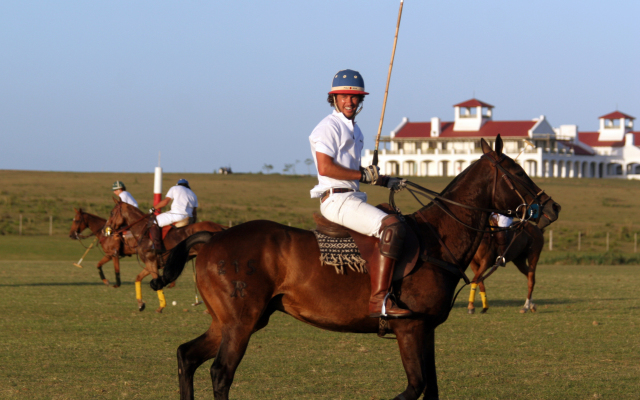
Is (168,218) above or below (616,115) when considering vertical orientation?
below

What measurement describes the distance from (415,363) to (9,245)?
31.8m

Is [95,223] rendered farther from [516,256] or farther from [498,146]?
[498,146]

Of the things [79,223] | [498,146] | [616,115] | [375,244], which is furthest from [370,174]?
[616,115]

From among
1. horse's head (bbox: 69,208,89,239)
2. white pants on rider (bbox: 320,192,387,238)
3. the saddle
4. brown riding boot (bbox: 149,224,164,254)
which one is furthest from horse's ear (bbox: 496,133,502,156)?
horse's head (bbox: 69,208,89,239)

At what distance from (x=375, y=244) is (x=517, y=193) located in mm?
1309

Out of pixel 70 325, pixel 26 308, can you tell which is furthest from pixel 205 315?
pixel 26 308

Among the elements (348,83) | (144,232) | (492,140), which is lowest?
(144,232)

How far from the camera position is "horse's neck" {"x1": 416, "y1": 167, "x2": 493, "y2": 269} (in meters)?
6.70

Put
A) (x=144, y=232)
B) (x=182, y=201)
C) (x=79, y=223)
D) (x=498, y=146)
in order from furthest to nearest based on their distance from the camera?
(x=79, y=223)
(x=182, y=201)
(x=144, y=232)
(x=498, y=146)

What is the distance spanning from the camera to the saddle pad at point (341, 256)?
6.50 m

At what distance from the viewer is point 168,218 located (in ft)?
51.9

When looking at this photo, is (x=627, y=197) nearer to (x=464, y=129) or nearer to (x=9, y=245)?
(x=464, y=129)


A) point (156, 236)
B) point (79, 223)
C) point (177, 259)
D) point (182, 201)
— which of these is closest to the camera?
point (177, 259)

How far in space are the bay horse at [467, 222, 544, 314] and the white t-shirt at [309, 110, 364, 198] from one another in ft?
24.7
